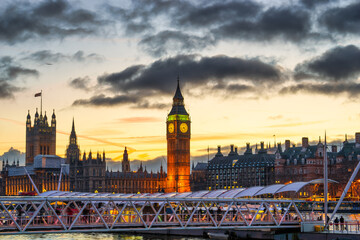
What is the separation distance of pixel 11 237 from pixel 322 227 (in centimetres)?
3915

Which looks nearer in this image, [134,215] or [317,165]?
[134,215]

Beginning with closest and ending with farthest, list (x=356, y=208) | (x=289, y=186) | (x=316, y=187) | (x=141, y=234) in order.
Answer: (x=289, y=186) < (x=141, y=234) < (x=356, y=208) < (x=316, y=187)

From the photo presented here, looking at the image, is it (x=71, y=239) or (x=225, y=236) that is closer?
(x=225, y=236)

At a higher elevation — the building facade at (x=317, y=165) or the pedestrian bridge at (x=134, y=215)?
the building facade at (x=317, y=165)

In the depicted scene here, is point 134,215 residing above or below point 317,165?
below

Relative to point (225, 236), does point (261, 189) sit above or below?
above

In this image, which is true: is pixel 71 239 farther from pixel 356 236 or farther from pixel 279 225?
pixel 356 236

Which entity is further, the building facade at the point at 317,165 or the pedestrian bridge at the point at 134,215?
the building facade at the point at 317,165

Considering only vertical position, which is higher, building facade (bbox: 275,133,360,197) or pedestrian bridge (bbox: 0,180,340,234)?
building facade (bbox: 275,133,360,197)

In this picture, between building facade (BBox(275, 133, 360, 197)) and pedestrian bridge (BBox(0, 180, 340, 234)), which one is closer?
pedestrian bridge (BBox(0, 180, 340, 234))

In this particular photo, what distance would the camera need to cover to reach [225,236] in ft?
239

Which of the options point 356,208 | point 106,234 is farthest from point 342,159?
point 106,234

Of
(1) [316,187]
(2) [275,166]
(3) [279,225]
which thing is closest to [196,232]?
(3) [279,225]

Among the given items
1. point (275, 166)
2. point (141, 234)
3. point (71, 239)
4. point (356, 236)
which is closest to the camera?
point (356, 236)
